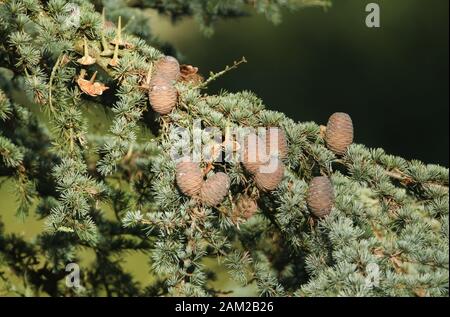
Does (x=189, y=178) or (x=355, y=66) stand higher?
(x=189, y=178)

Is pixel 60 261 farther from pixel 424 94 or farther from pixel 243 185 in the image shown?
pixel 424 94

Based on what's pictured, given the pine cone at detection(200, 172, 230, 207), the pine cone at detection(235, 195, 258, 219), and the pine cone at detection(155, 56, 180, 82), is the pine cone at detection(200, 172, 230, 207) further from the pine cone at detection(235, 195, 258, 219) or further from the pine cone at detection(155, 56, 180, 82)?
the pine cone at detection(155, 56, 180, 82)

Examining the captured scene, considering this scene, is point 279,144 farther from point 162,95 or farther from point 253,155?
point 162,95

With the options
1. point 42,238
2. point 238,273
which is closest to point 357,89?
point 42,238

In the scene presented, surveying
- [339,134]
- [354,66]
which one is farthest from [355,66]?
[339,134]

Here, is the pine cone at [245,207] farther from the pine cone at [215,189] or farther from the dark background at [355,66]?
the dark background at [355,66]

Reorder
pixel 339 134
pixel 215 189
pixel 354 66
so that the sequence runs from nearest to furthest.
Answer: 1. pixel 215 189
2. pixel 339 134
3. pixel 354 66
